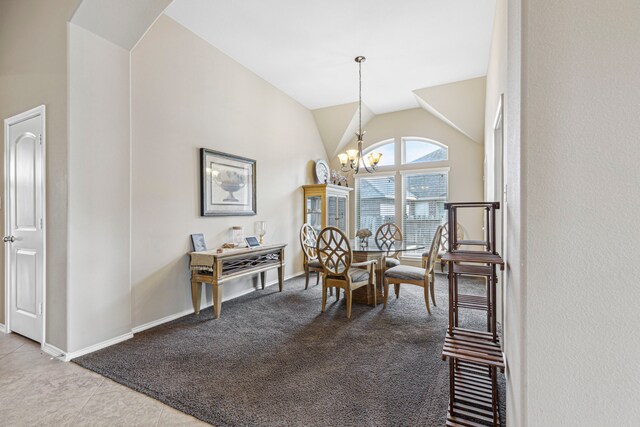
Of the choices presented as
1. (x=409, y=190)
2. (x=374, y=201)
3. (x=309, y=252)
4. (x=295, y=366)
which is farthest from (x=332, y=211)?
(x=295, y=366)

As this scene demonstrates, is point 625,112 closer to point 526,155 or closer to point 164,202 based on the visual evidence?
point 526,155

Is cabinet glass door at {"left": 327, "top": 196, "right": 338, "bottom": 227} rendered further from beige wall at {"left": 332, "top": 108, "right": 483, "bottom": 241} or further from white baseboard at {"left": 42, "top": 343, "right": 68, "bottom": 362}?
white baseboard at {"left": 42, "top": 343, "right": 68, "bottom": 362}

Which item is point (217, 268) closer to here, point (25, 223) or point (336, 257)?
point (336, 257)

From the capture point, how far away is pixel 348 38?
3533 millimetres

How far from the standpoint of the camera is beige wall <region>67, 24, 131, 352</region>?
2.40 meters

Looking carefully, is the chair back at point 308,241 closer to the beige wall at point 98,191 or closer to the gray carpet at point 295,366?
the gray carpet at point 295,366

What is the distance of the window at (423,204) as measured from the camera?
5758 mm

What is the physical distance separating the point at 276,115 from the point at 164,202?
2544 mm

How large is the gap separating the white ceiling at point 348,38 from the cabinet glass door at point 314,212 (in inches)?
79.8

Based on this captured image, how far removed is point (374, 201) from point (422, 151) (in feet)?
4.67

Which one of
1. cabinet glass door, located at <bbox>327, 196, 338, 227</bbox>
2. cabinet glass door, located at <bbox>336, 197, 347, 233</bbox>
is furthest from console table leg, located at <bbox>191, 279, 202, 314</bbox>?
cabinet glass door, located at <bbox>336, 197, 347, 233</bbox>

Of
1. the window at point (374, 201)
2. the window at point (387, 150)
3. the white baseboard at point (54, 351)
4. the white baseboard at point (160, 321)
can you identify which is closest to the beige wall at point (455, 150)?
the window at point (387, 150)

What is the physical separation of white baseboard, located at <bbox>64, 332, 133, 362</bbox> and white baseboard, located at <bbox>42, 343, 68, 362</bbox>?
4 cm

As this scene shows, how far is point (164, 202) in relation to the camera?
3197mm
